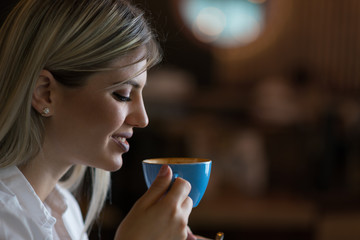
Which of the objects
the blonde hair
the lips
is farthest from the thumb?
the blonde hair

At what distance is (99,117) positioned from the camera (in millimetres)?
829

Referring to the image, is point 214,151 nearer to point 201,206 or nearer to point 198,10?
point 201,206

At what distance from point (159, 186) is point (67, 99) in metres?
0.24

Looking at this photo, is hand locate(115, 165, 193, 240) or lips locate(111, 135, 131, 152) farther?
lips locate(111, 135, 131, 152)

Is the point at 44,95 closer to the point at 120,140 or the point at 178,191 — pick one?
the point at 120,140

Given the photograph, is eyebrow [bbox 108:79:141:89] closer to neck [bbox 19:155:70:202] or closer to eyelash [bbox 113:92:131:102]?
eyelash [bbox 113:92:131:102]

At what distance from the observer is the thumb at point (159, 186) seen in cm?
76

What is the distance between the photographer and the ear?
83 cm

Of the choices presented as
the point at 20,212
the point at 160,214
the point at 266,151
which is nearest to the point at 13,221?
the point at 20,212

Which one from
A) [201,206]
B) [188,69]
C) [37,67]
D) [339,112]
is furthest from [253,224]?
[188,69]

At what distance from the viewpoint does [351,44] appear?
4.62 meters

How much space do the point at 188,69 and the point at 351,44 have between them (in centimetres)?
165

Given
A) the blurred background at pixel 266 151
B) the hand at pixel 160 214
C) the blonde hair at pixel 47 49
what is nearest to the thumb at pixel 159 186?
the hand at pixel 160 214

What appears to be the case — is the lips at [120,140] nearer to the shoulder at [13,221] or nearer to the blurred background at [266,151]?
the shoulder at [13,221]
